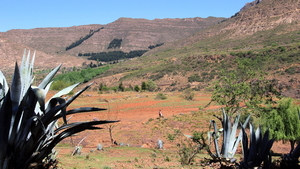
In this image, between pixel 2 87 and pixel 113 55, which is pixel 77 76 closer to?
pixel 2 87

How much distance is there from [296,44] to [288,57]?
20.0 feet

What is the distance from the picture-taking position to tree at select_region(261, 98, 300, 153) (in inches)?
436

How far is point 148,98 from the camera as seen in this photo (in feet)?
135

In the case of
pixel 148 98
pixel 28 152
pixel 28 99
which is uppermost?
pixel 28 99

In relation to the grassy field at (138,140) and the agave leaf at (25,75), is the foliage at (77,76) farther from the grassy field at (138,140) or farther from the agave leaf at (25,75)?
the agave leaf at (25,75)

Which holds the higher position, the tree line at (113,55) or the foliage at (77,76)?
the tree line at (113,55)

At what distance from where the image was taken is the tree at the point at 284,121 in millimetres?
11086

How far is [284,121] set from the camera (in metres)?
11.5

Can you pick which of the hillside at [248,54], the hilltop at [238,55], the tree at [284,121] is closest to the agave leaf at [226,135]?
the tree at [284,121]

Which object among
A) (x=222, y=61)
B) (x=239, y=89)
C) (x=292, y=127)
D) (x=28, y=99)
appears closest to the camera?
(x=28, y=99)

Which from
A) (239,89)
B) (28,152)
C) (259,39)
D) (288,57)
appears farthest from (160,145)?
(259,39)

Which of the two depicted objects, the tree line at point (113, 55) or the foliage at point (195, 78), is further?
the tree line at point (113, 55)

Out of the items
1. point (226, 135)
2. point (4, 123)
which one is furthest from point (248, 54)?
point (4, 123)

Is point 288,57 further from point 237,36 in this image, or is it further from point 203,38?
point 203,38
